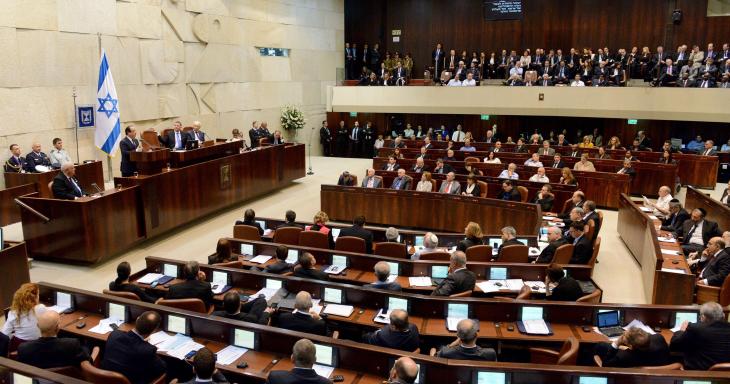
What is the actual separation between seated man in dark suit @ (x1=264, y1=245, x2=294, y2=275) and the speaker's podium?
142 inches

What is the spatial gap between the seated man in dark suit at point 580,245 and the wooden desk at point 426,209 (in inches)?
75.0

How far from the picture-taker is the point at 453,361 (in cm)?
406

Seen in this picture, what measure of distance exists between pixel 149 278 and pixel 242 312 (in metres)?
1.79

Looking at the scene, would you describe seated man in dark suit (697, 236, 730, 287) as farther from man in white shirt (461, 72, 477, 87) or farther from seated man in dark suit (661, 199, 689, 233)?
man in white shirt (461, 72, 477, 87)

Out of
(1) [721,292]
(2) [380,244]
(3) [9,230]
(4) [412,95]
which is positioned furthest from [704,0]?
(3) [9,230]

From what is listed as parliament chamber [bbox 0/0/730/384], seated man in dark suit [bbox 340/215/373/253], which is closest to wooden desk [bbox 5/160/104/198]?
parliament chamber [bbox 0/0/730/384]

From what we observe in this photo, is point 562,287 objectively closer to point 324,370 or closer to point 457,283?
point 457,283

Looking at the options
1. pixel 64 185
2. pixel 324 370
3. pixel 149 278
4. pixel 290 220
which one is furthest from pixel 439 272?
pixel 64 185

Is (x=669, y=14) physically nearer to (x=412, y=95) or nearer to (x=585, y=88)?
(x=585, y=88)

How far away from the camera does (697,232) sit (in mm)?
8398

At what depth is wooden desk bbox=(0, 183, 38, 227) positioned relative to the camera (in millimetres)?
10297

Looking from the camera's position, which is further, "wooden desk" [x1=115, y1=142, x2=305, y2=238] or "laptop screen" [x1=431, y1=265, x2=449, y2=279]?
"wooden desk" [x1=115, y1=142, x2=305, y2=238]

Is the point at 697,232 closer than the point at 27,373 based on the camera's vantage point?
No

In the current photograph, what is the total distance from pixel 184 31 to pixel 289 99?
5.17m
